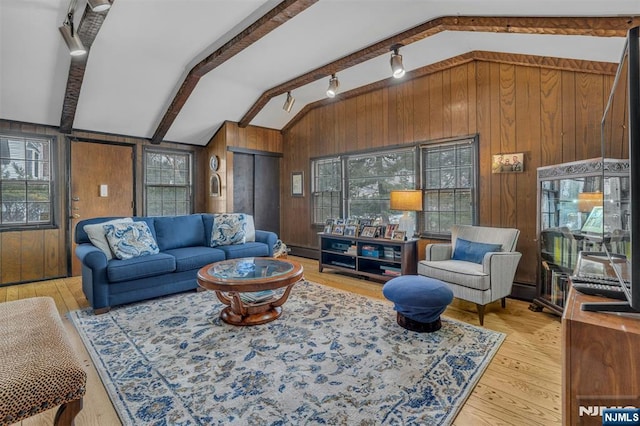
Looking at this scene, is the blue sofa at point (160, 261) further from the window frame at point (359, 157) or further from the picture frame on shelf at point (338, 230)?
the window frame at point (359, 157)

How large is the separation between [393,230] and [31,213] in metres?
5.23

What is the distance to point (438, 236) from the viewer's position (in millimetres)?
4223

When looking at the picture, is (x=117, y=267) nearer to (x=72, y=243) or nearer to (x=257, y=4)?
(x=72, y=243)

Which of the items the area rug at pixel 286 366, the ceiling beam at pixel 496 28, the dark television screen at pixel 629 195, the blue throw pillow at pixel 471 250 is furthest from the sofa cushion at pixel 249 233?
the dark television screen at pixel 629 195

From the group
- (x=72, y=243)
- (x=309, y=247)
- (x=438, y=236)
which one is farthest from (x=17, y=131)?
(x=438, y=236)

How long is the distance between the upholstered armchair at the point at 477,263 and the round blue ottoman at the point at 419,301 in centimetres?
43

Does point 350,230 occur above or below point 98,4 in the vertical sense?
below

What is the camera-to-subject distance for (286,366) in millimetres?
2068

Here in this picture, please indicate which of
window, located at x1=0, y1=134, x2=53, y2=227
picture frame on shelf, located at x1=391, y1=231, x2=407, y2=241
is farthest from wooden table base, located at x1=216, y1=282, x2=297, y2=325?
window, located at x1=0, y1=134, x2=53, y2=227

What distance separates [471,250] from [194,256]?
3.23 meters

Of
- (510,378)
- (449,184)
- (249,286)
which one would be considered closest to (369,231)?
(449,184)

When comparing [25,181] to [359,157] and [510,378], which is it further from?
[510,378]

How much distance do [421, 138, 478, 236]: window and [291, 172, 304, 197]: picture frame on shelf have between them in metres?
2.54

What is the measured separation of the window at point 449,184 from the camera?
3.98 m
